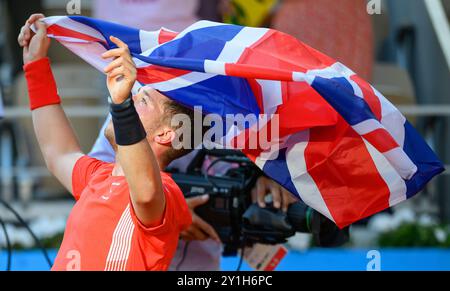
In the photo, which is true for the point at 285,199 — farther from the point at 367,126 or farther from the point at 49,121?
the point at 49,121

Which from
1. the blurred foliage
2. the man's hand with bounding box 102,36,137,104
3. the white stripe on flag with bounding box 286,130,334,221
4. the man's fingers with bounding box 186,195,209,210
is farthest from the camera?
the blurred foliage

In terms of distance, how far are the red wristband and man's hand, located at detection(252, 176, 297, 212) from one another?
75cm

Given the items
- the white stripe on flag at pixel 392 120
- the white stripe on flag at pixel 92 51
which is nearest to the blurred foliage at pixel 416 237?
the white stripe on flag at pixel 392 120

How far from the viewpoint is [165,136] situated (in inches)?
113

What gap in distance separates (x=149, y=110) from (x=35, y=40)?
49 cm

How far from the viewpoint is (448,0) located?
5.96 m

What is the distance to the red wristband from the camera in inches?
123

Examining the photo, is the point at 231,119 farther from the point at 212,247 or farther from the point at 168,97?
the point at 212,247

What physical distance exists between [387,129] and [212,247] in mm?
1126

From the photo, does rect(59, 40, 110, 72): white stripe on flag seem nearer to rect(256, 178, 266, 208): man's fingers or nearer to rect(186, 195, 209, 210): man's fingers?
rect(186, 195, 209, 210): man's fingers

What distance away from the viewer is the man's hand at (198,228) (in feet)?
11.1

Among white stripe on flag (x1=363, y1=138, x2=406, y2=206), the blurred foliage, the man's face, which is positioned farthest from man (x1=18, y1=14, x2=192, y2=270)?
the blurred foliage
